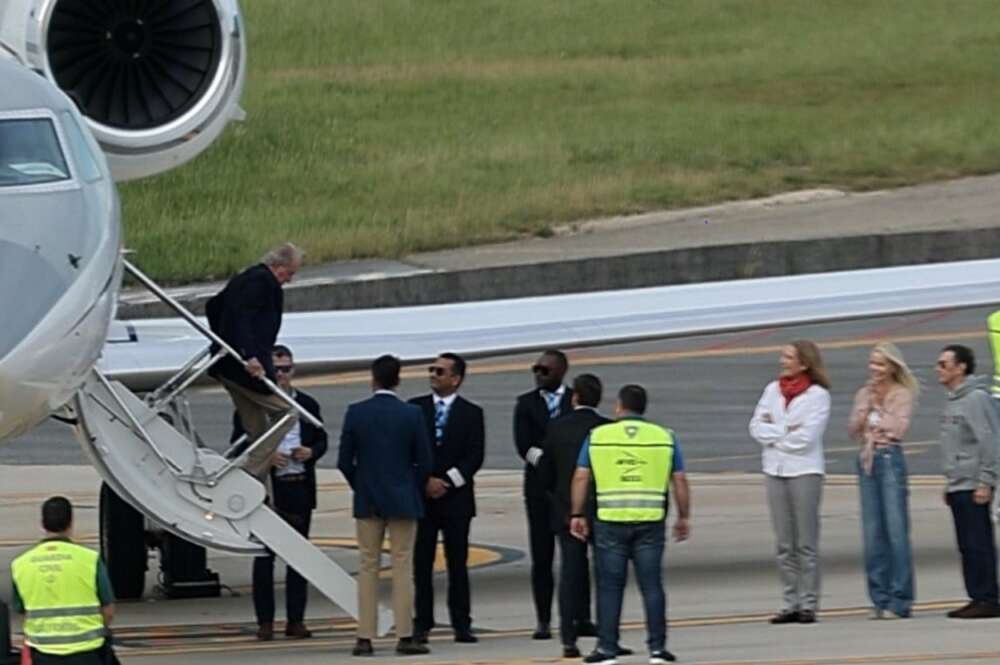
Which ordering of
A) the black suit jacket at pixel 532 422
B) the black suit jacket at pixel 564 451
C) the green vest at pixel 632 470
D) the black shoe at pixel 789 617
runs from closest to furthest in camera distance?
the green vest at pixel 632 470, the black suit jacket at pixel 564 451, the black shoe at pixel 789 617, the black suit jacket at pixel 532 422

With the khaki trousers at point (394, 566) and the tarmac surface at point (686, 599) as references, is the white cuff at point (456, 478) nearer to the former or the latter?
the khaki trousers at point (394, 566)

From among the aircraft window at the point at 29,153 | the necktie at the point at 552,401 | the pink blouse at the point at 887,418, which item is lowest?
the pink blouse at the point at 887,418

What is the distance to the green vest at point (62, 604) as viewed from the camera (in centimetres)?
1254

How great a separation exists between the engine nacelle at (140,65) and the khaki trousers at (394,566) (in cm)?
465

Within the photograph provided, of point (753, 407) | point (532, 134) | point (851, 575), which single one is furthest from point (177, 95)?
point (532, 134)

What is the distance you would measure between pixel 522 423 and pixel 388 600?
2643mm

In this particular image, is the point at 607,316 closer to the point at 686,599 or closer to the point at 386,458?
the point at 686,599

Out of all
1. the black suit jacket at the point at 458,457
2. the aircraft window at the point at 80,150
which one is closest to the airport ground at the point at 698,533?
the black suit jacket at the point at 458,457

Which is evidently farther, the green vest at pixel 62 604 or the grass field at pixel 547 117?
the grass field at pixel 547 117

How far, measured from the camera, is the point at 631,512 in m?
14.9

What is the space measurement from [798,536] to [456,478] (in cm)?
225

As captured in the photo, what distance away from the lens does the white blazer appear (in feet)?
53.8

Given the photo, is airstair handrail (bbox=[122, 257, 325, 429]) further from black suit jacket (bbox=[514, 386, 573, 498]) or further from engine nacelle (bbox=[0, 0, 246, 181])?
engine nacelle (bbox=[0, 0, 246, 181])

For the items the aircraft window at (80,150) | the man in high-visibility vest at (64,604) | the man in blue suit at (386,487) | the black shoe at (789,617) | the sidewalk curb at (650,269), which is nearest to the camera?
the man in high-visibility vest at (64,604)
